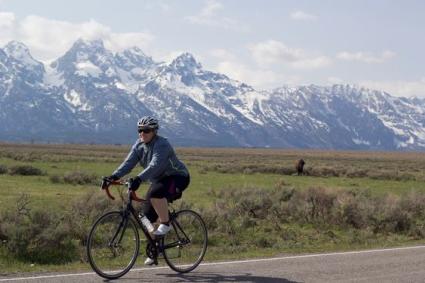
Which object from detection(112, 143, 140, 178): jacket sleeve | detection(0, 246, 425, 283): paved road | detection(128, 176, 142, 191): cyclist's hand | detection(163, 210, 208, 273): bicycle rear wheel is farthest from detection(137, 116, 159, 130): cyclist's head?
detection(0, 246, 425, 283): paved road

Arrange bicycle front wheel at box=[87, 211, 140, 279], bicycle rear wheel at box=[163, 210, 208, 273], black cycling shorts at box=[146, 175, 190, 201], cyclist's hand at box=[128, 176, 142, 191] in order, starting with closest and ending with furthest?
cyclist's hand at box=[128, 176, 142, 191], bicycle front wheel at box=[87, 211, 140, 279], black cycling shorts at box=[146, 175, 190, 201], bicycle rear wheel at box=[163, 210, 208, 273]

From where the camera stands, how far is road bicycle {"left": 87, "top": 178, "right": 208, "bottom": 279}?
10.0 metres

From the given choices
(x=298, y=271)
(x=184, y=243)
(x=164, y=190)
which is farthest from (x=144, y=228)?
(x=298, y=271)

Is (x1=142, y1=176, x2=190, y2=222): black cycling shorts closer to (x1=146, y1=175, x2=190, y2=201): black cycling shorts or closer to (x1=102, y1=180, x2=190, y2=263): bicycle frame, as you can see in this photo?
(x1=146, y1=175, x2=190, y2=201): black cycling shorts

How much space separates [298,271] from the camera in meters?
11.1

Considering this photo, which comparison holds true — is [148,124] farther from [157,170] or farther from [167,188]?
[167,188]

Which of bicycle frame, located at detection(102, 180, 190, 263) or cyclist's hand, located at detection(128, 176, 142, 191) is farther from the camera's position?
bicycle frame, located at detection(102, 180, 190, 263)

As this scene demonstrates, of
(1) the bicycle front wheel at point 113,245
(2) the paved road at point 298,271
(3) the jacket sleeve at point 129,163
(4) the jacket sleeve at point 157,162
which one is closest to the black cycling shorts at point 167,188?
(4) the jacket sleeve at point 157,162

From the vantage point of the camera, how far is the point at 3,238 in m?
13.9

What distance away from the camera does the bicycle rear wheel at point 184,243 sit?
10.8 metres

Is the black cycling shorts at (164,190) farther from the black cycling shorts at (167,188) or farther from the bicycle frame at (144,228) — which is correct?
the bicycle frame at (144,228)

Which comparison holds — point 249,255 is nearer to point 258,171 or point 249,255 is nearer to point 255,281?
point 255,281

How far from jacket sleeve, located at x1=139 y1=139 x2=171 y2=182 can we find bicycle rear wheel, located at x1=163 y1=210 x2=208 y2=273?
3.79 feet

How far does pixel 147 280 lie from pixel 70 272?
1661mm
